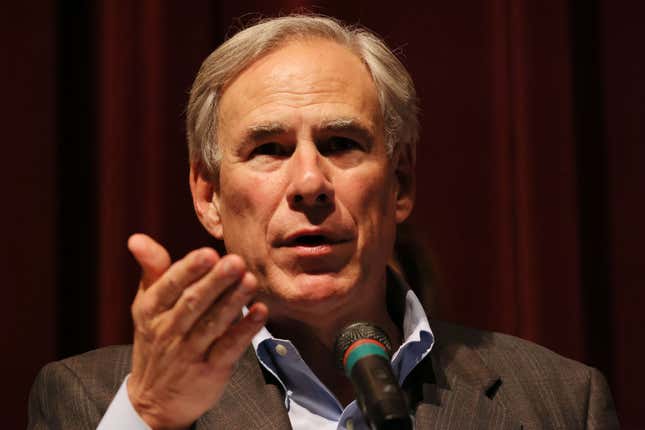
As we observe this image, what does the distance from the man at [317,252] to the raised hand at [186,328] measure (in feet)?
0.75

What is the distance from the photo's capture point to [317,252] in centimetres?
152

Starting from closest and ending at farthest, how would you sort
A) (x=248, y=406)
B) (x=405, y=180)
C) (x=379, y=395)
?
(x=379, y=395)
(x=248, y=406)
(x=405, y=180)

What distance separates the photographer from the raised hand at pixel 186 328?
1021mm

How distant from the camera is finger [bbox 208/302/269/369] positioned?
3.53 feet

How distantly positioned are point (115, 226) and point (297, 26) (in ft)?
2.24

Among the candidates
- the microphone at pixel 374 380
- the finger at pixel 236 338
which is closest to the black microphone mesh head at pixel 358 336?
the microphone at pixel 374 380

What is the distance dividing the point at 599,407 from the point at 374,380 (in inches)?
36.6

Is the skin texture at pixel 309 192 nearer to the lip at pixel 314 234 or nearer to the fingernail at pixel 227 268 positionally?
the lip at pixel 314 234

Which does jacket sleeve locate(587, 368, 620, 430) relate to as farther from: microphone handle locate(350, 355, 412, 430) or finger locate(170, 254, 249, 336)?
finger locate(170, 254, 249, 336)

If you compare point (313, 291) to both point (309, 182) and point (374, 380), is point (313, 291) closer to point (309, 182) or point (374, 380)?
point (309, 182)

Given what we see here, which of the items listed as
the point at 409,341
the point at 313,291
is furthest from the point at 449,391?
the point at 313,291

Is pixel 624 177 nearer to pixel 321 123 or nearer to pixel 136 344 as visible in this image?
pixel 321 123

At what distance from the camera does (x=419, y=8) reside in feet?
7.12

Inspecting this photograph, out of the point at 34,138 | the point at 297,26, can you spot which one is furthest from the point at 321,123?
the point at 34,138
